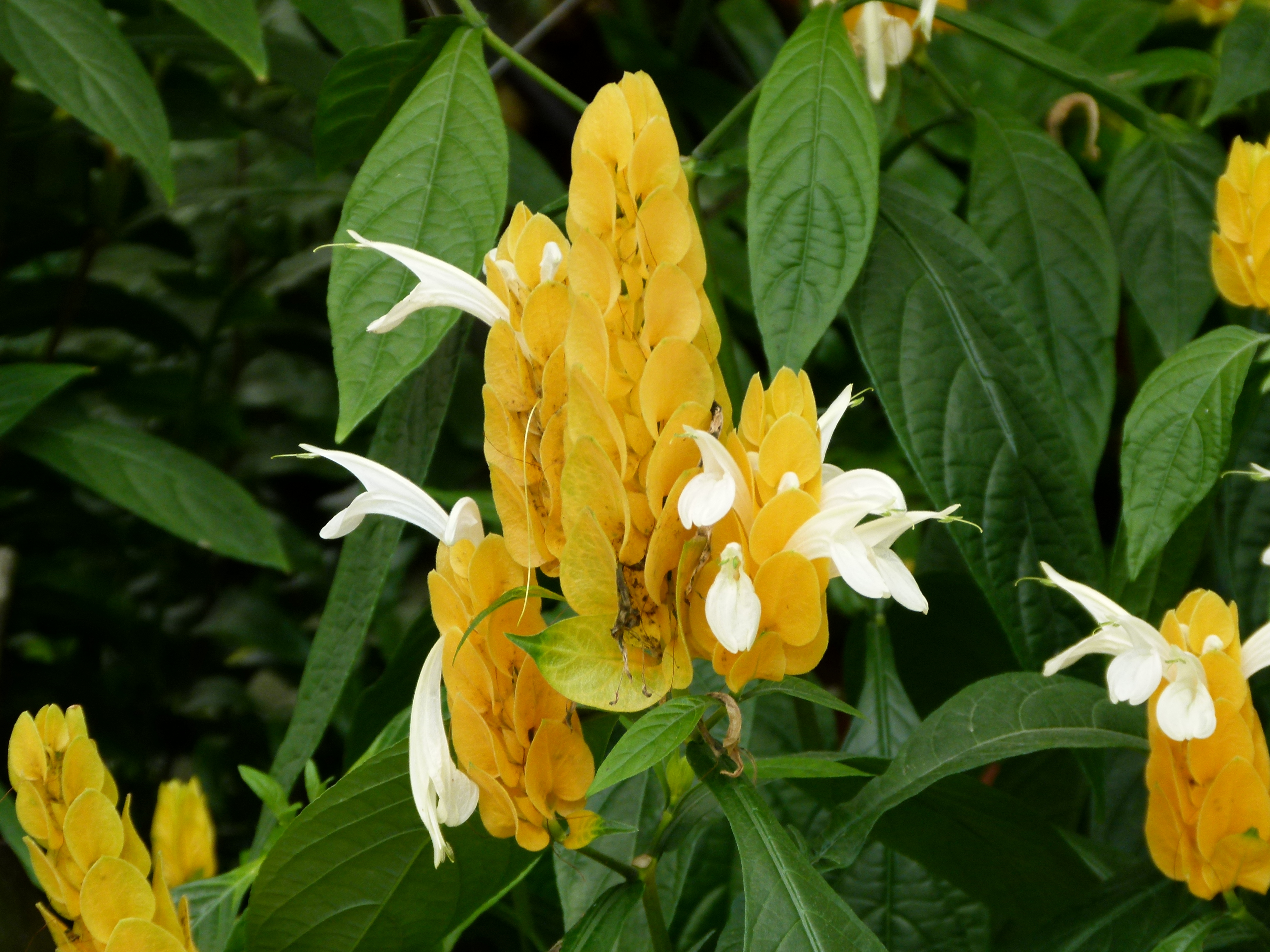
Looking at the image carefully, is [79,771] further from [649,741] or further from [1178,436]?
[1178,436]

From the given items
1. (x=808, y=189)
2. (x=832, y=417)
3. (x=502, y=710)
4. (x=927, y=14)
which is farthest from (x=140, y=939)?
(x=927, y=14)

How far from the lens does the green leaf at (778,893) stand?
287mm

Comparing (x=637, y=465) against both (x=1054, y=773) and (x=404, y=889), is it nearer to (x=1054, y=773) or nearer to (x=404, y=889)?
(x=404, y=889)

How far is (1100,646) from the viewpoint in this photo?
37cm

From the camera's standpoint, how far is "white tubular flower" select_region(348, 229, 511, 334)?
32cm

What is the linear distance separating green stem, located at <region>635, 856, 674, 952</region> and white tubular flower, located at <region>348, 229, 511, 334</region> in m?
0.17

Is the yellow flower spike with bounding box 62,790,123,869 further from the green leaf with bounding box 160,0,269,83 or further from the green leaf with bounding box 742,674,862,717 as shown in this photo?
the green leaf with bounding box 160,0,269,83

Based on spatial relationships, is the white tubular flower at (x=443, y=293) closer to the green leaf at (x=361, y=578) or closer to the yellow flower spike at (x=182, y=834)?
the green leaf at (x=361, y=578)

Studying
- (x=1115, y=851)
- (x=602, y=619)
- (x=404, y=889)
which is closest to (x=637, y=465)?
(x=602, y=619)

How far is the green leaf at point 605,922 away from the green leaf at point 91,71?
41cm

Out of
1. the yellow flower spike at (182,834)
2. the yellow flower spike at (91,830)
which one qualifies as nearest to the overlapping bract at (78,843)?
the yellow flower spike at (91,830)

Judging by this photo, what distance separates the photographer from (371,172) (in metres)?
0.45

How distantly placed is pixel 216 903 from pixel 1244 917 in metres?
0.37

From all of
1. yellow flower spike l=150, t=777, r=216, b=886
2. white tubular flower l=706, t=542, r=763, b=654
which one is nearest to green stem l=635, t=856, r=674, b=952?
white tubular flower l=706, t=542, r=763, b=654
